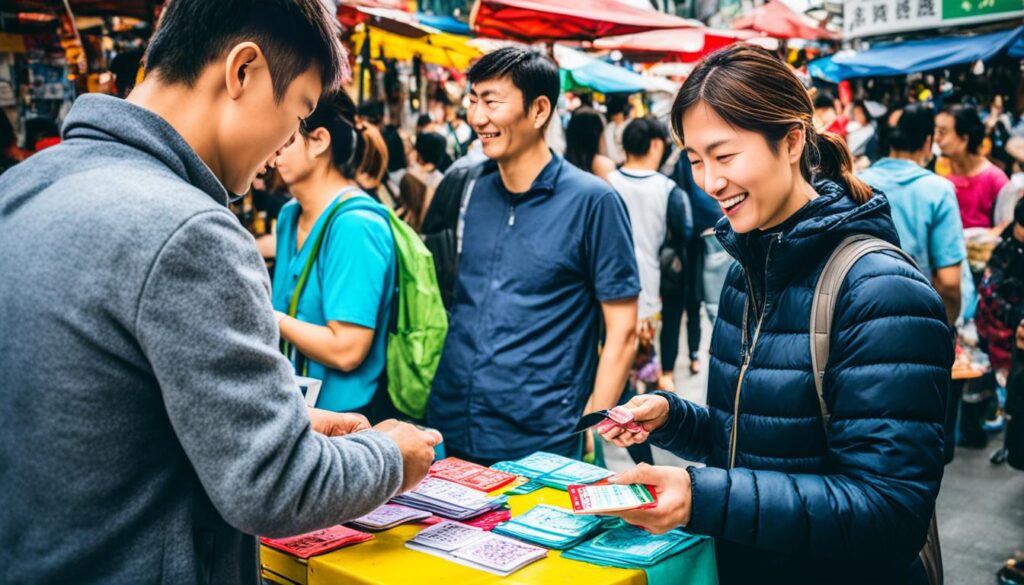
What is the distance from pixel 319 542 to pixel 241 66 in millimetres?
1012

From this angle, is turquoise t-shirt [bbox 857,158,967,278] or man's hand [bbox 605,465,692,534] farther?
turquoise t-shirt [bbox 857,158,967,278]

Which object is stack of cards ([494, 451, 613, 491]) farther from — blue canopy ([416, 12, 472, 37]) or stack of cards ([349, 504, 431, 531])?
blue canopy ([416, 12, 472, 37])

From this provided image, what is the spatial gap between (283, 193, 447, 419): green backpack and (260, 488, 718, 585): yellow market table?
4.43ft

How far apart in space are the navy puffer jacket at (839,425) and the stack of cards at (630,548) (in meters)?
0.10

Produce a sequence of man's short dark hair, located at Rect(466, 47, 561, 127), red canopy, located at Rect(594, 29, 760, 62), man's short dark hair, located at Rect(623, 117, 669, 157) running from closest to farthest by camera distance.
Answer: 1. man's short dark hair, located at Rect(466, 47, 561, 127)
2. man's short dark hair, located at Rect(623, 117, 669, 157)
3. red canopy, located at Rect(594, 29, 760, 62)

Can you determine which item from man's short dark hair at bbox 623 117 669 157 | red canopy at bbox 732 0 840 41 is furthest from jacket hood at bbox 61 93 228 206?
red canopy at bbox 732 0 840 41

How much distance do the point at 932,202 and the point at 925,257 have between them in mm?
308

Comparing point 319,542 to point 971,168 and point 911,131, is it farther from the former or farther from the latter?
point 971,168

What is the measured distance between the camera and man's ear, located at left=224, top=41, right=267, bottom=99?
148 cm

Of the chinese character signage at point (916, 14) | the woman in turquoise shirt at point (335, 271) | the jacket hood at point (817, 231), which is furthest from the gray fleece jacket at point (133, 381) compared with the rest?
the chinese character signage at point (916, 14)

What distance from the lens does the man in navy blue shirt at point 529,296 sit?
324cm

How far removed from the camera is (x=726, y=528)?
1.77m

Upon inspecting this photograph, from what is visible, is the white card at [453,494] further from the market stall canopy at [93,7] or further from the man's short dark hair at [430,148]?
the man's short dark hair at [430,148]

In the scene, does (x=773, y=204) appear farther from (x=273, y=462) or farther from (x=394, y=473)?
(x=273, y=462)
